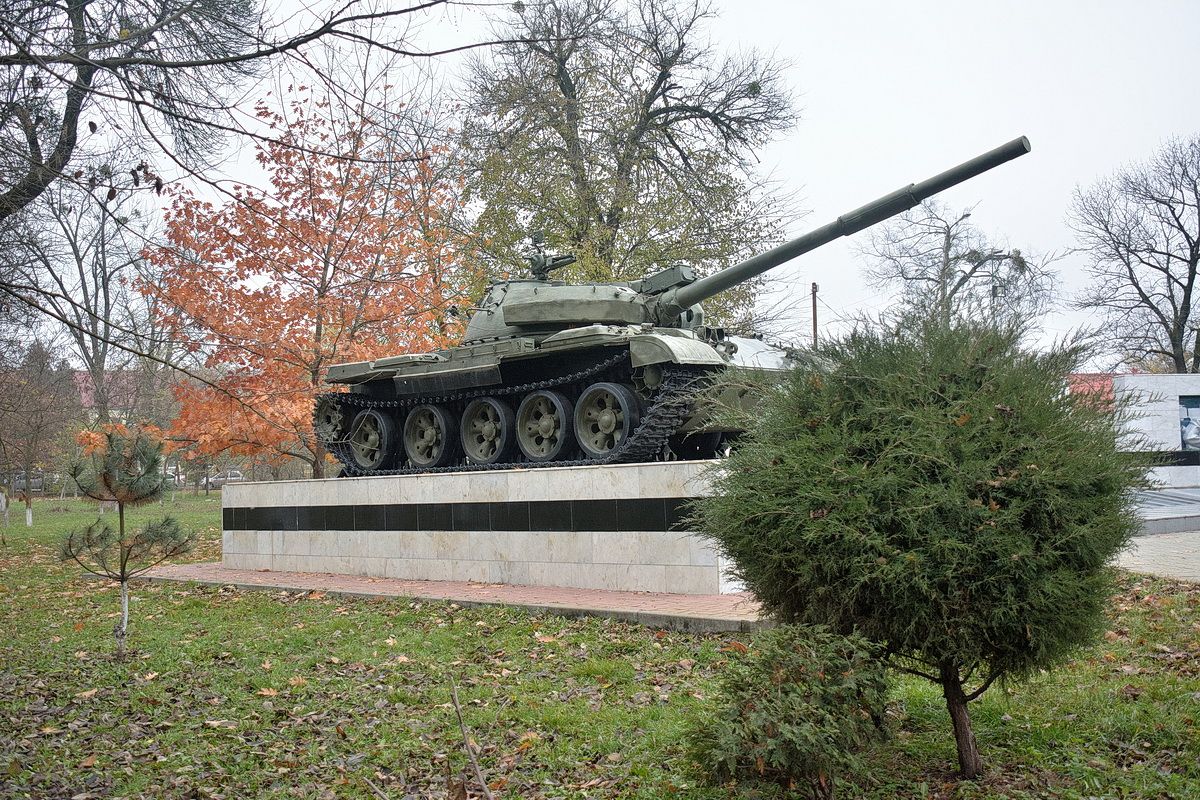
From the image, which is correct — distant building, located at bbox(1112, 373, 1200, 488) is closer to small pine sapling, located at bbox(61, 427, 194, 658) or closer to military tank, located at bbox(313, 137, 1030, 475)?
military tank, located at bbox(313, 137, 1030, 475)

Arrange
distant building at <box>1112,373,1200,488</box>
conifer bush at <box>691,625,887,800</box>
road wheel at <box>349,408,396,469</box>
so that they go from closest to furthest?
conifer bush at <box>691,625,887,800</box> → road wheel at <box>349,408,396,469</box> → distant building at <box>1112,373,1200,488</box>

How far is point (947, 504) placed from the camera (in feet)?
14.6

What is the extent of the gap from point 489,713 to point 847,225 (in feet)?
24.3

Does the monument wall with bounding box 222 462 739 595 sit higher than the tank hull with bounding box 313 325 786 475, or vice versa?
the tank hull with bounding box 313 325 786 475

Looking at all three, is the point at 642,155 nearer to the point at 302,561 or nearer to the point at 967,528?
Answer: the point at 302,561

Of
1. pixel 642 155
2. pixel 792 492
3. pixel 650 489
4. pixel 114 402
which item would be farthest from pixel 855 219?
pixel 114 402

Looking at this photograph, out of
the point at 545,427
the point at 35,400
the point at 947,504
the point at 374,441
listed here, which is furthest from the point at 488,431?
the point at 35,400

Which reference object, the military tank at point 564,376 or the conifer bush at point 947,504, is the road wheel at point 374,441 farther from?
the conifer bush at point 947,504

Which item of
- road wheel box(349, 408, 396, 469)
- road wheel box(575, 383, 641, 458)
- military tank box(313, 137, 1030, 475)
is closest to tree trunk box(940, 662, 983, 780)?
military tank box(313, 137, 1030, 475)

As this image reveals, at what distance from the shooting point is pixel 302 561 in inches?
584

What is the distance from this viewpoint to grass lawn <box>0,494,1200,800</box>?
5031 millimetres

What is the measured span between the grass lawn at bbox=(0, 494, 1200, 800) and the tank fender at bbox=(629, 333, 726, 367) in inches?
145

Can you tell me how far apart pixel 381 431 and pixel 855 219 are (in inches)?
318

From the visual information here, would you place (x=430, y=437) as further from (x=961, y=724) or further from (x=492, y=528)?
(x=961, y=724)
